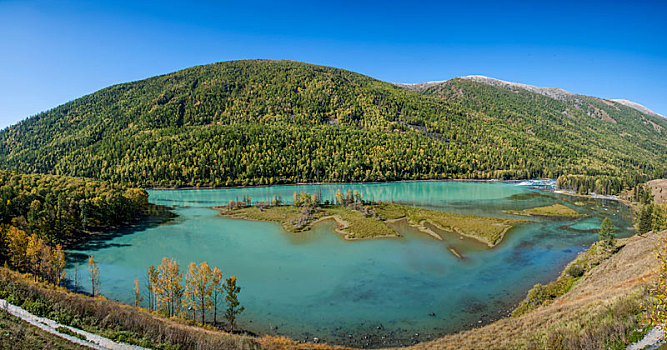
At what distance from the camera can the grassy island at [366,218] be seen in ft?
202

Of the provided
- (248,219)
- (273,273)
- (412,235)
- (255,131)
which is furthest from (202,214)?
(255,131)

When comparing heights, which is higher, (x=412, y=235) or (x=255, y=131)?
(x=255, y=131)

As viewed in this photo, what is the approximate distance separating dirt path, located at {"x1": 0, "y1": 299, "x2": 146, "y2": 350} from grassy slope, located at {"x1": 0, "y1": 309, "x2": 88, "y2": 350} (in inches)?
15.1

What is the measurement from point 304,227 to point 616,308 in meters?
52.4

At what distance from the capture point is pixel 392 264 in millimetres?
45969

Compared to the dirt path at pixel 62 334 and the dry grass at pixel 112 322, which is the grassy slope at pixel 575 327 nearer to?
the dry grass at pixel 112 322

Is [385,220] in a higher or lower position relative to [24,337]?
lower

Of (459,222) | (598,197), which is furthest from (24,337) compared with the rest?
(598,197)

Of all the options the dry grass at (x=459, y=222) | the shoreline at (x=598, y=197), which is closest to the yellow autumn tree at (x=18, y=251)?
the dry grass at (x=459, y=222)

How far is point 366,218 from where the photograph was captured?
237ft

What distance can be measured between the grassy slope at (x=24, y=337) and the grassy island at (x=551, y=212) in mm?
88713

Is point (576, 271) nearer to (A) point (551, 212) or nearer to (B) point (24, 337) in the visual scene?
(B) point (24, 337)

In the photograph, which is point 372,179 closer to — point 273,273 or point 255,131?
point 255,131

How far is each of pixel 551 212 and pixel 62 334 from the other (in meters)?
95.5
